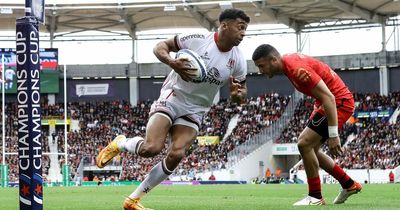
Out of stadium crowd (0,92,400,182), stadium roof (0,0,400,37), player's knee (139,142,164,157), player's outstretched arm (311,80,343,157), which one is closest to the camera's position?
player's knee (139,142,164,157)

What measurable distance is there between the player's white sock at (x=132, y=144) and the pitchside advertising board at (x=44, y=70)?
45280 mm

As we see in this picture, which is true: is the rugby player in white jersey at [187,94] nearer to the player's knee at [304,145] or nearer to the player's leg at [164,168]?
the player's leg at [164,168]

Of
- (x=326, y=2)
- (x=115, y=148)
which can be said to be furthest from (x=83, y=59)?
(x=115, y=148)

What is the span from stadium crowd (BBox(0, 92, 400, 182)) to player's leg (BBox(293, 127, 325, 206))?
35.8 meters

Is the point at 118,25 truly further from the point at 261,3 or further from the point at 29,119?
the point at 29,119

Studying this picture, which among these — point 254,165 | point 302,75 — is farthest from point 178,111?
point 254,165

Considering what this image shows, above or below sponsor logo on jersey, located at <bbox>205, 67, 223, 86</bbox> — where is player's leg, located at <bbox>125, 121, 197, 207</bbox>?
below

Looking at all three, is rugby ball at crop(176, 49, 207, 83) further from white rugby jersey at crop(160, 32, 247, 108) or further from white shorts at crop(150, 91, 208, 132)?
white shorts at crop(150, 91, 208, 132)

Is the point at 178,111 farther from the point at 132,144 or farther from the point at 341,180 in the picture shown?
the point at 341,180

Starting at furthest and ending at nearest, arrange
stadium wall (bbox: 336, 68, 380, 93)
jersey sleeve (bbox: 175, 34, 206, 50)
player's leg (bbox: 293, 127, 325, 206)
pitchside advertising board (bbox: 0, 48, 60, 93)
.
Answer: stadium wall (bbox: 336, 68, 380, 93) < pitchside advertising board (bbox: 0, 48, 60, 93) < player's leg (bbox: 293, 127, 325, 206) < jersey sleeve (bbox: 175, 34, 206, 50)

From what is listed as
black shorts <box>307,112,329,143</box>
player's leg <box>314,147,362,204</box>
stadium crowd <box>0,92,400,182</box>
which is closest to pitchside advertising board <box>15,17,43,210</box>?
black shorts <box>307,112,329,143</box>

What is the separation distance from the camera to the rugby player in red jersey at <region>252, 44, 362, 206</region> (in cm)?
1001

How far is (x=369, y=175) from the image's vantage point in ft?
→ 148

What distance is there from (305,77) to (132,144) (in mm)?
2422
